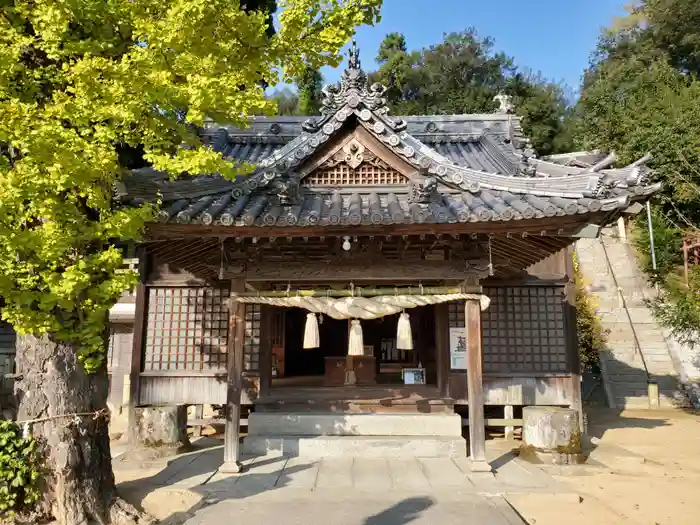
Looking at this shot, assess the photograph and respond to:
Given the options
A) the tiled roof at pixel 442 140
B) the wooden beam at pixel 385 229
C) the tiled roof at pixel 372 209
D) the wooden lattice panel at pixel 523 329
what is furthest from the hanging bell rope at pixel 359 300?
the tiled roof at pixel 442 140

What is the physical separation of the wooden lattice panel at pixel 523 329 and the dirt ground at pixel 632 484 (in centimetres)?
224

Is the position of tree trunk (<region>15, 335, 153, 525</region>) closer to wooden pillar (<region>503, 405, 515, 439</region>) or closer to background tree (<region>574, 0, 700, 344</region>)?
wooden pillar (<region>503, 405, 515, 439</region>)

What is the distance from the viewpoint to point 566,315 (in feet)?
37.9

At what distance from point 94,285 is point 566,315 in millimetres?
10350

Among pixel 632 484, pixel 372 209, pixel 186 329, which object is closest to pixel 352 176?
pixel 372 209

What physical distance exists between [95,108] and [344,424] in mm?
7365

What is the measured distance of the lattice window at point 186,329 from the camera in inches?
446

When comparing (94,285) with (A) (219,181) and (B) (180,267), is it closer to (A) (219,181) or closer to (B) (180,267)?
(A) (219,181)

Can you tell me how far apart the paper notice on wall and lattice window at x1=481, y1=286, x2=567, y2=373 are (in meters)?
0.66

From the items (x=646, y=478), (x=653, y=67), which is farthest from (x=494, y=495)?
(x=653, y=67)

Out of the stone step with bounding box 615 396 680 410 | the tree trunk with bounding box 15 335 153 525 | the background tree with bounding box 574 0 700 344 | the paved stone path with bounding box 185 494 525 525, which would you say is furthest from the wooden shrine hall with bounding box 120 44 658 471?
the stone step with bounding box 615 396 680 410

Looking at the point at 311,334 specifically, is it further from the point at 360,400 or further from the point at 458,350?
the point at 458,350

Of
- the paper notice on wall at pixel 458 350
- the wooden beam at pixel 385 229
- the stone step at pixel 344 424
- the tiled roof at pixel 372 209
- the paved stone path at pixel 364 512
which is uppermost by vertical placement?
the tiled roof at pixel 372 209

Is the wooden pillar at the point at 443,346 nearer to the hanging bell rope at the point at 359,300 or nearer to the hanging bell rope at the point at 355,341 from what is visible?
the hanging bell rope at the point at 359,300
